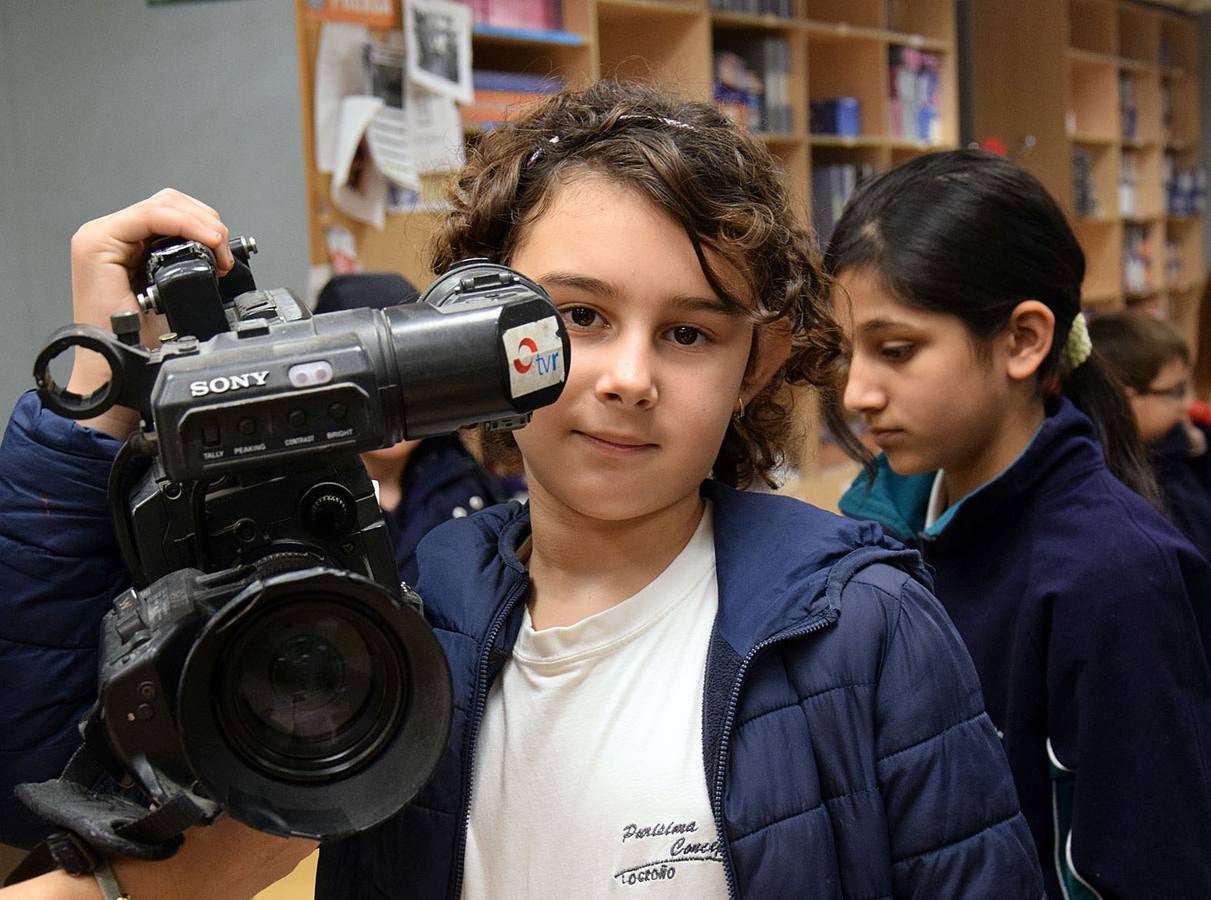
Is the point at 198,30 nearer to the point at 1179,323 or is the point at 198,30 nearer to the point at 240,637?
the point at 240,637

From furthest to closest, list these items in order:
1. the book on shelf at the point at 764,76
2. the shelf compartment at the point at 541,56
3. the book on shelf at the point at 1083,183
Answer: the book on shelf at the point at 1083,183 < the book on shelf at the point at 764,76 < the shelf compartment at the point at 541,56

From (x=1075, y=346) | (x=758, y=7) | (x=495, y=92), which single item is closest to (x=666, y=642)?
(x=1075, y=346)

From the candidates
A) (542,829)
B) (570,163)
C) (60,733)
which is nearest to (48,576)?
(60,733)

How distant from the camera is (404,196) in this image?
2.91 metres

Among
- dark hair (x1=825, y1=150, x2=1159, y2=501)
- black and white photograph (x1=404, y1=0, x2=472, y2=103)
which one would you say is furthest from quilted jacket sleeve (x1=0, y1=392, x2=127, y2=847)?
black and white photograph (x1=404, y1=0, x2=472, y2=103)

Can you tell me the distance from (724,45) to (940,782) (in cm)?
364

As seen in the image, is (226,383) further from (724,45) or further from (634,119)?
(724,45)

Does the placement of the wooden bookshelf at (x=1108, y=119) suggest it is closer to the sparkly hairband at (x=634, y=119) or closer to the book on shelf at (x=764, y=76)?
the book on shelf at (x=764, y=76)

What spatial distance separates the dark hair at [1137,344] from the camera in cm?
271

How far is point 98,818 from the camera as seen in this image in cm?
78

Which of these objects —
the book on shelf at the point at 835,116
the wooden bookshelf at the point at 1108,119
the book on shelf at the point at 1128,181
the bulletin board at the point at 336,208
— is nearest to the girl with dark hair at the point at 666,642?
the bulletin board at the point at 336,208

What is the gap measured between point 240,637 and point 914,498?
45.6 inches

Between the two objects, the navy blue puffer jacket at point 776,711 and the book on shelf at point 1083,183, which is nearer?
the navy blue puffer jacket at point 776,711

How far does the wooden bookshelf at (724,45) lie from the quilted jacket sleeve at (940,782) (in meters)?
1.89
